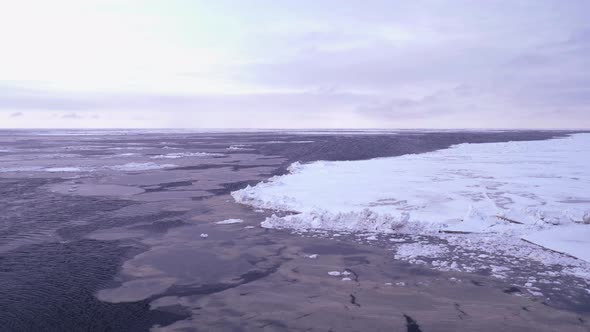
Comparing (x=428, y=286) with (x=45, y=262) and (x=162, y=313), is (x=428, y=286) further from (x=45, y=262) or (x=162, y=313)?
(x=45, y=262)

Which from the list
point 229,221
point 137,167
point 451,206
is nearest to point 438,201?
point 451,206

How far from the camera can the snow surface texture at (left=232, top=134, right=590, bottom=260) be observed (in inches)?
424

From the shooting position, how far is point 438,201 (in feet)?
45.3

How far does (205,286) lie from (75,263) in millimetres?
2810

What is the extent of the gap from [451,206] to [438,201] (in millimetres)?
810

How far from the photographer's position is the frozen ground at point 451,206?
31.7ft

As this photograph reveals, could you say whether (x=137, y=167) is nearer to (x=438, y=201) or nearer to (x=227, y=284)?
(x=438, y=201)

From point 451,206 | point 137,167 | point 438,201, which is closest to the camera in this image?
point 451,206

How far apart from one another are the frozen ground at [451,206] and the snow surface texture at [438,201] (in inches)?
0.9

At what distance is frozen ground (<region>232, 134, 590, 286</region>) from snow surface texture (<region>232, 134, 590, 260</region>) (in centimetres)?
2

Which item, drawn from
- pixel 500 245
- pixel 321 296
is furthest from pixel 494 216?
pixel 321 296

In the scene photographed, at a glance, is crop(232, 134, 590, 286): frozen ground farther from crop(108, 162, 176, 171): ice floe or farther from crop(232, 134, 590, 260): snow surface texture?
crop(108, 162, 176, 171): ice floe

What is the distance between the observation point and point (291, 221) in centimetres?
1162

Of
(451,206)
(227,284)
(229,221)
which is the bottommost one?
(227,284)
